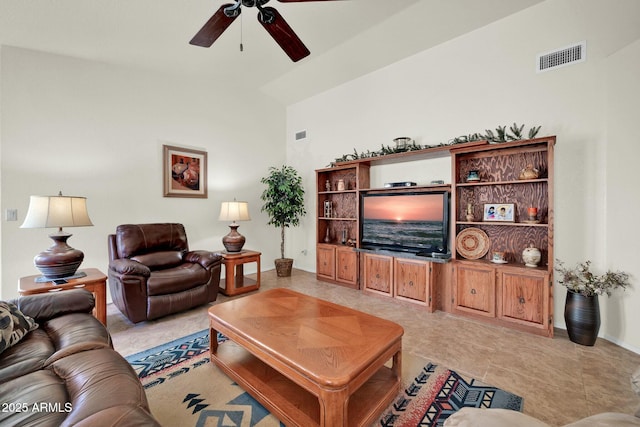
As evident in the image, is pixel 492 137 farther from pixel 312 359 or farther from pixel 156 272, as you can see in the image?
pixel 156 272

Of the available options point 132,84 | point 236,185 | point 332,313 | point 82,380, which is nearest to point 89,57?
point 132,84

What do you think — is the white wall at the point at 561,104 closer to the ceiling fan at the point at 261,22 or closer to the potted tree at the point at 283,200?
the potted tree at the point at 283,200

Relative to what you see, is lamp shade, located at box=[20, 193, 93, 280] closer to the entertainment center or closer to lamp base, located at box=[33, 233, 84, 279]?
lamp base, located at box=[33, 233, 84, 279]

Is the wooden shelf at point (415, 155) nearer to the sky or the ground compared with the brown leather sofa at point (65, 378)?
nearer to the sky

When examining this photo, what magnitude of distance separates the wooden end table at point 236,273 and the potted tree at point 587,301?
353 centimetres

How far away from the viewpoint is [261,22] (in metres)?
2.11

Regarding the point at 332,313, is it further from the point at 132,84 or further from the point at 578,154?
the point at 132,84

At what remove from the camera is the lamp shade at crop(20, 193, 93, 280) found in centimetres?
229

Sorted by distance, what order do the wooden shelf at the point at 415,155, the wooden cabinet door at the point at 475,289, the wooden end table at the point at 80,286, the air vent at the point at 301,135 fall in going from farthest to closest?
the air vent at the point at 301,135, the wooden shelf at the point at 415,155, the wooden cabinet door at the point at 475,289, the wooden end table at the point at 80,286

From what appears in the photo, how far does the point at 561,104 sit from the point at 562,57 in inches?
18.5

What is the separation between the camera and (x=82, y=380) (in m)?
1.12

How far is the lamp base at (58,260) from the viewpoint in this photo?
7.88 feet

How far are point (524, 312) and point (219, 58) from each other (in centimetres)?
478

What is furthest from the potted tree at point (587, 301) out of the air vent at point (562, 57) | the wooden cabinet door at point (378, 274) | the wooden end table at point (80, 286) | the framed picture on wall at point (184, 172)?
the framed picture on wall at point (184, 172)
